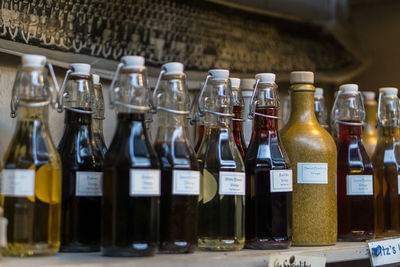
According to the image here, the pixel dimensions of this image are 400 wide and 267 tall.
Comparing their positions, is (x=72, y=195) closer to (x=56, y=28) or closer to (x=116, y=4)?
(x=56, y=28)

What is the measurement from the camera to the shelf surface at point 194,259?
2.56 feet

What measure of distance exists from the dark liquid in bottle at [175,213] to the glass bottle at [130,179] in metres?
0.04

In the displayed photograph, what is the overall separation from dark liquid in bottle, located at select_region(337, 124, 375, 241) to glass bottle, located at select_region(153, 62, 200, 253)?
40 centimetres

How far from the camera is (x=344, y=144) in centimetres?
123

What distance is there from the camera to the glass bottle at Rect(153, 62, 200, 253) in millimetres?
894

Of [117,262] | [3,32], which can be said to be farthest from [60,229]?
[3,32]

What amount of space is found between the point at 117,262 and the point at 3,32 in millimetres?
539

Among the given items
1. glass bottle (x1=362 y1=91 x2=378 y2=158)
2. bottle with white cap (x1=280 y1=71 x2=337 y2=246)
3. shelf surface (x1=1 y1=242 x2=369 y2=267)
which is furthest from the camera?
glass bottle (x1=362 y1=91 x2=378 y2=158)

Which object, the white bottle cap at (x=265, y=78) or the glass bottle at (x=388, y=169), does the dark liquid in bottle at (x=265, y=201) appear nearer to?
the white bottle cap at (x=265, y=78)

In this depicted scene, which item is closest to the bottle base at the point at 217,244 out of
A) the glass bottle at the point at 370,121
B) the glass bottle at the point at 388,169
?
the glass bottle at the point at 388,169

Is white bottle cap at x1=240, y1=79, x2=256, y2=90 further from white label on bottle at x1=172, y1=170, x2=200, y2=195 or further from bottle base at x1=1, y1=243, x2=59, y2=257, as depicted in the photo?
bottle base at x1=1, y1=243, x2=59, y2=257

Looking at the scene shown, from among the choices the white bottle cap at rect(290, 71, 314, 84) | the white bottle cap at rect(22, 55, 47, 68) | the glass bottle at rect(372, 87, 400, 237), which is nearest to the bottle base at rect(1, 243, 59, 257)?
the white bottle cap at rect(22, 55, 47, 68)

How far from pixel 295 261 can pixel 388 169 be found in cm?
42

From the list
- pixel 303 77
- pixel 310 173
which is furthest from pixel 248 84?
pixel 310 173
